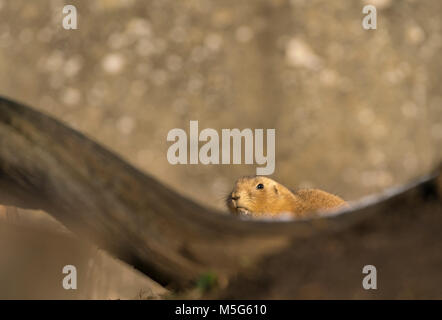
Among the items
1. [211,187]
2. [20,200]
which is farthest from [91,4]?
[20,200]

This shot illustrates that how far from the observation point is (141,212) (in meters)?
2.84

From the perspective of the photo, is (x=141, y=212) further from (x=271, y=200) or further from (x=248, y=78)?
(x=248, y=78)

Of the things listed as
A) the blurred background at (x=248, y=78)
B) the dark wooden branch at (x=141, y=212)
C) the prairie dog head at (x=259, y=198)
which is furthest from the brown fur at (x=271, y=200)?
the blurred background at (x=248, y=78)

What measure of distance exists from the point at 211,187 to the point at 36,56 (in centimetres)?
368

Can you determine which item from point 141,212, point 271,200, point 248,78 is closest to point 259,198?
point 271,200

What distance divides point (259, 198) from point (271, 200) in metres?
0.11

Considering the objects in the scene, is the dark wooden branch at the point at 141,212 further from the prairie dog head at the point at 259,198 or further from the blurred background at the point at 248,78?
the blurred background at the point at 248,78

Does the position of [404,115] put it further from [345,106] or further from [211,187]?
[211,187]

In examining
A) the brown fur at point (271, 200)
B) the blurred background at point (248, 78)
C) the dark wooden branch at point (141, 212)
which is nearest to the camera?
the dark wooden branch at point (141, 212)

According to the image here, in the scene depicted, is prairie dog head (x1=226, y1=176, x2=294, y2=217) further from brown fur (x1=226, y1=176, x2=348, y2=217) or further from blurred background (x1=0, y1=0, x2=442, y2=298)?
blurred background (x1=0, y1=0, x2=442, y2=298)

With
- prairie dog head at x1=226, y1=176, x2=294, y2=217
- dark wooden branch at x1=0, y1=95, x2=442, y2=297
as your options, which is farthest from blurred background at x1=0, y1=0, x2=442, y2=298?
dark wooden branch at x1=0, y1=95, x2=442, y2=297

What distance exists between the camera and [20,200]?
10.8ft

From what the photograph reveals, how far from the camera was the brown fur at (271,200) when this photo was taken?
15.3 ft
